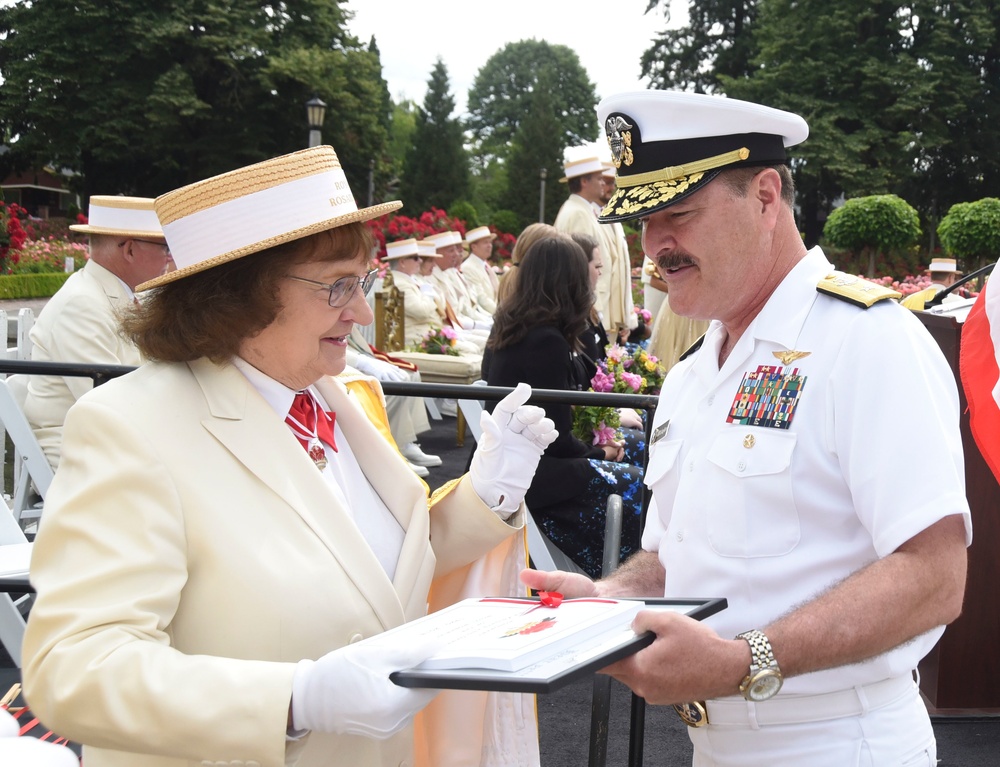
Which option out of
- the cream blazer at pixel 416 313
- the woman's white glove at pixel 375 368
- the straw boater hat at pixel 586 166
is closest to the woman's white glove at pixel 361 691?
the woman's white glove at pixel 375 368

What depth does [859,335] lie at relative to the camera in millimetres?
1786

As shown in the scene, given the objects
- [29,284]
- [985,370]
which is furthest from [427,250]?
[985,370]

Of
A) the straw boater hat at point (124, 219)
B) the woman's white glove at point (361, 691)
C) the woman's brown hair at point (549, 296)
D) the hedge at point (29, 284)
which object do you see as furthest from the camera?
the hedge at point (29, 284)

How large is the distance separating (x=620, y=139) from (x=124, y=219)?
418 centimetres

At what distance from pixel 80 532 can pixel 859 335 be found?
139 cm

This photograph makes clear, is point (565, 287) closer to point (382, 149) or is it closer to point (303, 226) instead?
point (303, 226)

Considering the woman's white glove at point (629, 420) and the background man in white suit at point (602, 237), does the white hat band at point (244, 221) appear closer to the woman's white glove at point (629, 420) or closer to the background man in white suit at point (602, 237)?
the woman's white glove at point (629, 420)

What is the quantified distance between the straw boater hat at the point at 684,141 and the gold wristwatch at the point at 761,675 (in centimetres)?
87

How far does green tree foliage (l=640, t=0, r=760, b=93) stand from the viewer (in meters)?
46.1

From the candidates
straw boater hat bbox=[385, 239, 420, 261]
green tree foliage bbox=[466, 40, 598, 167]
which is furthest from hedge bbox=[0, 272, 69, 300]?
green tree foliage bbox=[466, 40, 598, 167]

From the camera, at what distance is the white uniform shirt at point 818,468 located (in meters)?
1.67

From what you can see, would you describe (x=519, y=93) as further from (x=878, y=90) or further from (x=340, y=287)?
(x=340, y=287)

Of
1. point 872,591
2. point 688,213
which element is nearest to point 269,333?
point 688,213

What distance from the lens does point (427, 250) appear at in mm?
12344
